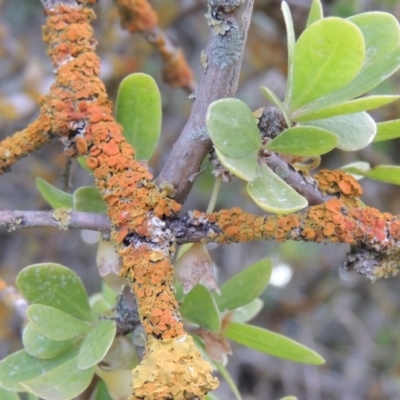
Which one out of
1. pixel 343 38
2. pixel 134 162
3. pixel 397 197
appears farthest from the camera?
pixel 397 197

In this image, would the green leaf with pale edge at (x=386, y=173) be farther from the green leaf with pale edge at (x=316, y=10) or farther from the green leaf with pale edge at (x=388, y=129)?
the green leaf with pale edge at (x=316, y=10)

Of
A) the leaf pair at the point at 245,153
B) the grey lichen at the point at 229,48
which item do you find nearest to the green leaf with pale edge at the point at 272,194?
the leaf pair at the point at 245,153

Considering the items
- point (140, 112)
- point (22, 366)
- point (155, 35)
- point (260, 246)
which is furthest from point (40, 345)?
point (260, 246)

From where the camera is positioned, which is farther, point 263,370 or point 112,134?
point 263,370

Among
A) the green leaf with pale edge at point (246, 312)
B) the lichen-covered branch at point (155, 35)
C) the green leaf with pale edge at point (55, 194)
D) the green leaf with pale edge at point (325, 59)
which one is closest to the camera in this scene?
the green leaf with pale edge at point (325, 59)

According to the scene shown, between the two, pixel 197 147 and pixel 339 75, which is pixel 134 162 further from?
pixel 339 75

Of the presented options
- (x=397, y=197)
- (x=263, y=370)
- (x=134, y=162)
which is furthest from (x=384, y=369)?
(x=134, y=162)

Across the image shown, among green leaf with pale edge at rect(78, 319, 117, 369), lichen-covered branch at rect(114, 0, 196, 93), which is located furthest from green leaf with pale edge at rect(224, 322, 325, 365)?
lichen-covered branch at rect(114, 0, 196, 93)
